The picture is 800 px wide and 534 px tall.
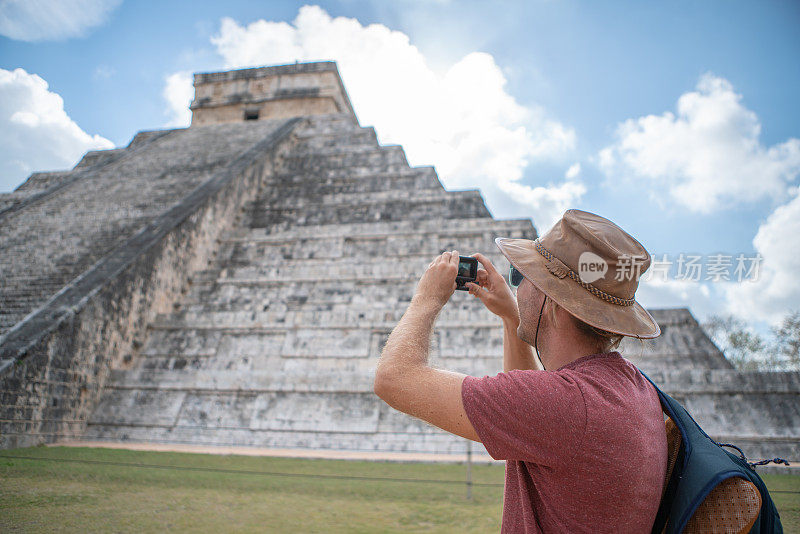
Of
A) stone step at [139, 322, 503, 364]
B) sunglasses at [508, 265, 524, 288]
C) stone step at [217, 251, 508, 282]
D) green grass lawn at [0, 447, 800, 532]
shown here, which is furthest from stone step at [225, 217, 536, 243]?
sunglasses at [508, 265, 524, 288]

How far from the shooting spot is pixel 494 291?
1.59 meters

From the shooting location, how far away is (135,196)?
11070 millimetres

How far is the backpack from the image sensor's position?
3.49 feet

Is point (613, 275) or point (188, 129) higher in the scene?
point (188, 129)

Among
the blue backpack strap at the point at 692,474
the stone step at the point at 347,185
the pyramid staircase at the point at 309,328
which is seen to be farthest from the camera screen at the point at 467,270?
the stone step at the point at 347,185

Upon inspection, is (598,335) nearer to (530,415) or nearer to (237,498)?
(530,415)

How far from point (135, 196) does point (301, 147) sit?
4.48 meters

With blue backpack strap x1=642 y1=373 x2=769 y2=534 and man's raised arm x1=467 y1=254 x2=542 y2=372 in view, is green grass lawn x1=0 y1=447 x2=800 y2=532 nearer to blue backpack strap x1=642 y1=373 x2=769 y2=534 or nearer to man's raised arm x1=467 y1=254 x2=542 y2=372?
man's raised arm x1=467 y1=254 x2=542 y2=372

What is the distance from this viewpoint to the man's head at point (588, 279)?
124cm

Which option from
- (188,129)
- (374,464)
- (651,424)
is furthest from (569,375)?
(188,129)

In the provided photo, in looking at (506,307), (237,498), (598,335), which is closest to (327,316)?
(237,498)

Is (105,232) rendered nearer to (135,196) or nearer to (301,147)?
(135,196)

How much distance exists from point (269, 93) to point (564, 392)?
18.4 m

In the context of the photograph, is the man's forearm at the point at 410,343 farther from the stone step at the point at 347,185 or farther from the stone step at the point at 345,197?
the stone step at the point at 347,185
